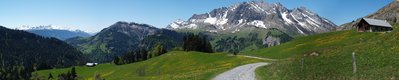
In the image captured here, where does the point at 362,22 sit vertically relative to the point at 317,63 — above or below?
above

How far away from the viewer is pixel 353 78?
103ft

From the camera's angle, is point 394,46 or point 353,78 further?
point 394,46

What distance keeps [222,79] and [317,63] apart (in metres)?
9.44

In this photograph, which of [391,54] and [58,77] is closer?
[391,54]

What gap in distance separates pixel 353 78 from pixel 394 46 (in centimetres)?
1494

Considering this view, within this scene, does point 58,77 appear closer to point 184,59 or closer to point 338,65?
point 184,59

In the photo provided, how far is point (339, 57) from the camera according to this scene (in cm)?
4656

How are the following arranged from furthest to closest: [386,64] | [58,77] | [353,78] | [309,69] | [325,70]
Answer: [58,77]
[309,69]
[325,70]
[386,64]
[353,78]

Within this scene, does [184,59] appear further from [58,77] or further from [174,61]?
[58,77]

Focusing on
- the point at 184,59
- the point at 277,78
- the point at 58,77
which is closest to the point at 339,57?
the point at 277,78

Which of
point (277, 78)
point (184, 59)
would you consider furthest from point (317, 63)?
point (184, 59)

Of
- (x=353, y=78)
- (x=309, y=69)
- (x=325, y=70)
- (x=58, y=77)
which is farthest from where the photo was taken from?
(x=58, y=77)

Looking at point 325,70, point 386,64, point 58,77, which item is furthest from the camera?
point 58,77

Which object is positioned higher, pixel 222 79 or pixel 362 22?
pixel 362 22
